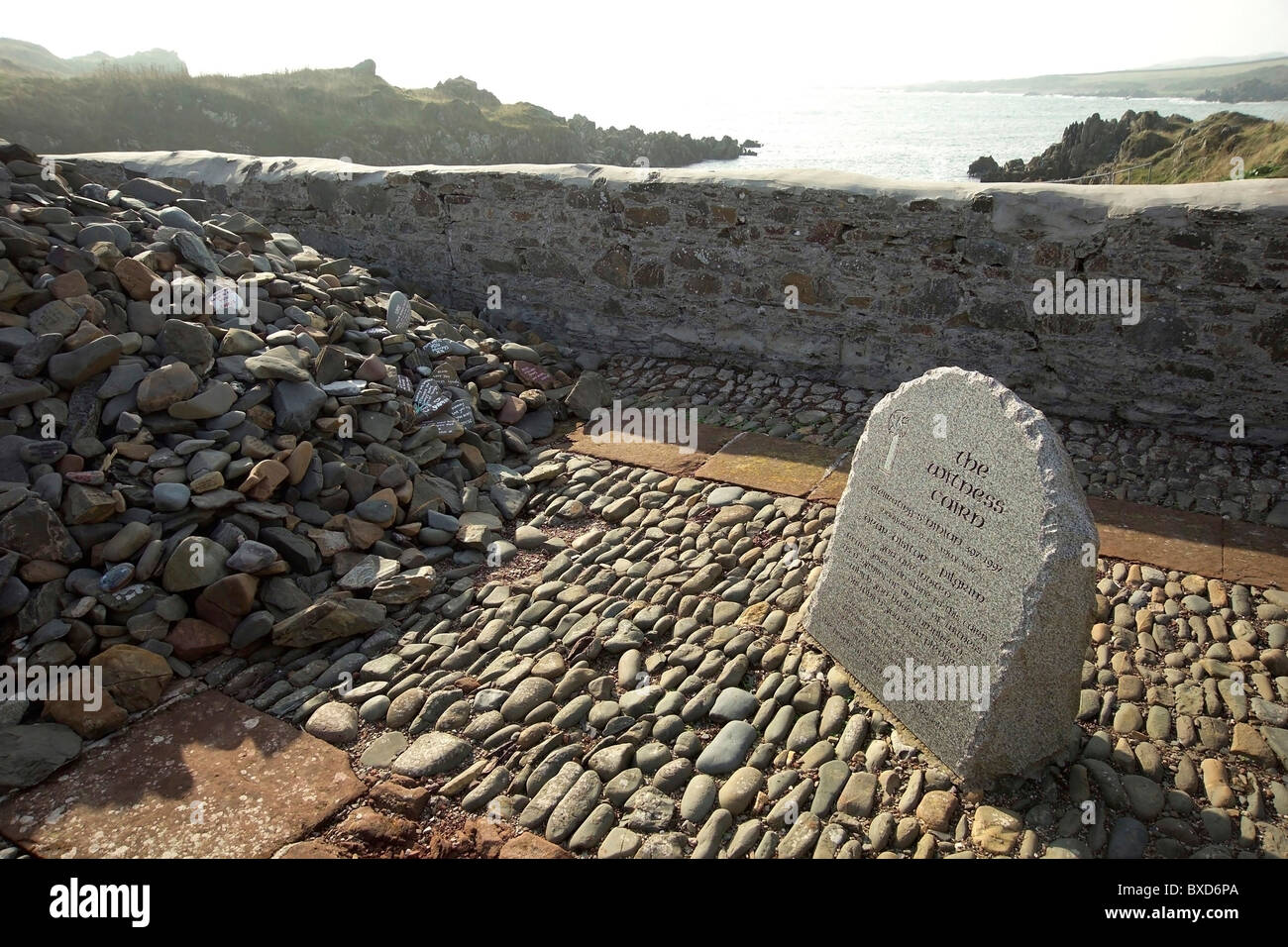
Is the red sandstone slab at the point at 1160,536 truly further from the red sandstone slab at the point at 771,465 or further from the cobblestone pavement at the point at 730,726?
the red sandstone slab at the point at 771,465

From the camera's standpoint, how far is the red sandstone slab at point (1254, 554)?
12.2 feet

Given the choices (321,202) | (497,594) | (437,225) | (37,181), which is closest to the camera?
(497,594)

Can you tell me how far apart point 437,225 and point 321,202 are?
1.32 metres

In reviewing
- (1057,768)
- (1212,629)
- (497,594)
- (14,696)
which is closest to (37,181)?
(14,696)

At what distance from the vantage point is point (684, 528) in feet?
14.7

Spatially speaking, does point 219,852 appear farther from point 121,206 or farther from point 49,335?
point 121,206

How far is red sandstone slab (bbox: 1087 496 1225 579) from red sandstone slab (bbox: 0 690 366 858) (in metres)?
3.50
